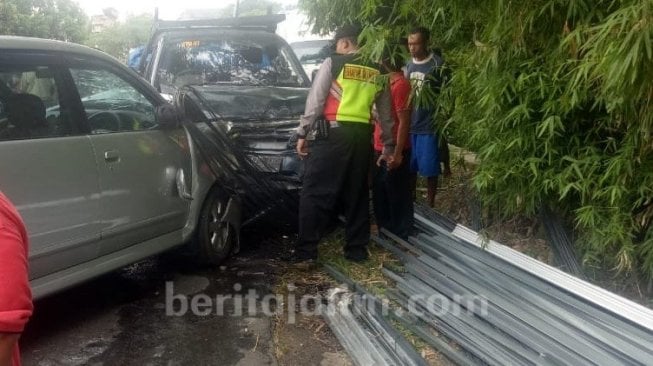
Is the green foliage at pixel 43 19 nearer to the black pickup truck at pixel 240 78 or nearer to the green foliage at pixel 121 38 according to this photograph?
the green foliage at pixel 121 38

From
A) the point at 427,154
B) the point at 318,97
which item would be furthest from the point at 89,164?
the point at 427,154

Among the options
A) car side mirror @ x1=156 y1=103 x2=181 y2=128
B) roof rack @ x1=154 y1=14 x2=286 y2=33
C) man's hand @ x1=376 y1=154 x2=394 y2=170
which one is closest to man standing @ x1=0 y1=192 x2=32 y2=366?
car side mirror @ x1=156 y1=103 x2=181 y2=128

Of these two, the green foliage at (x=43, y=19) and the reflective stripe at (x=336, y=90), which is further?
the green foliage at (x=43, y=19)

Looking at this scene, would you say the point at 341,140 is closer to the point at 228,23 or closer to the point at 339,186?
the point at 339,186

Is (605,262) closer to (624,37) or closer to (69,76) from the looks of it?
(624,37)

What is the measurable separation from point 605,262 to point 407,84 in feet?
6.14

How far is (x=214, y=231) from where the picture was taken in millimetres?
4426

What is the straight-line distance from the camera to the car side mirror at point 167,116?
12.7 feet

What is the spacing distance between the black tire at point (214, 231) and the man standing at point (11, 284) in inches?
121

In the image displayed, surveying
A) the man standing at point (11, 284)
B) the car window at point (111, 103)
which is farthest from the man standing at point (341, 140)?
the man standing at point (11, 284)

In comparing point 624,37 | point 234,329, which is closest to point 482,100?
point 624,37

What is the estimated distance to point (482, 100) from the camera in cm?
307

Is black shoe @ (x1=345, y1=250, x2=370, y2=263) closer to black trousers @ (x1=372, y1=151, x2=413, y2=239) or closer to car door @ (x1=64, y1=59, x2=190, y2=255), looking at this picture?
black trousers @ (x1=372, y1=151, x2=413, y2=239)

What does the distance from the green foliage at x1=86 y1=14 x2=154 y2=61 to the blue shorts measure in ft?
65.6
